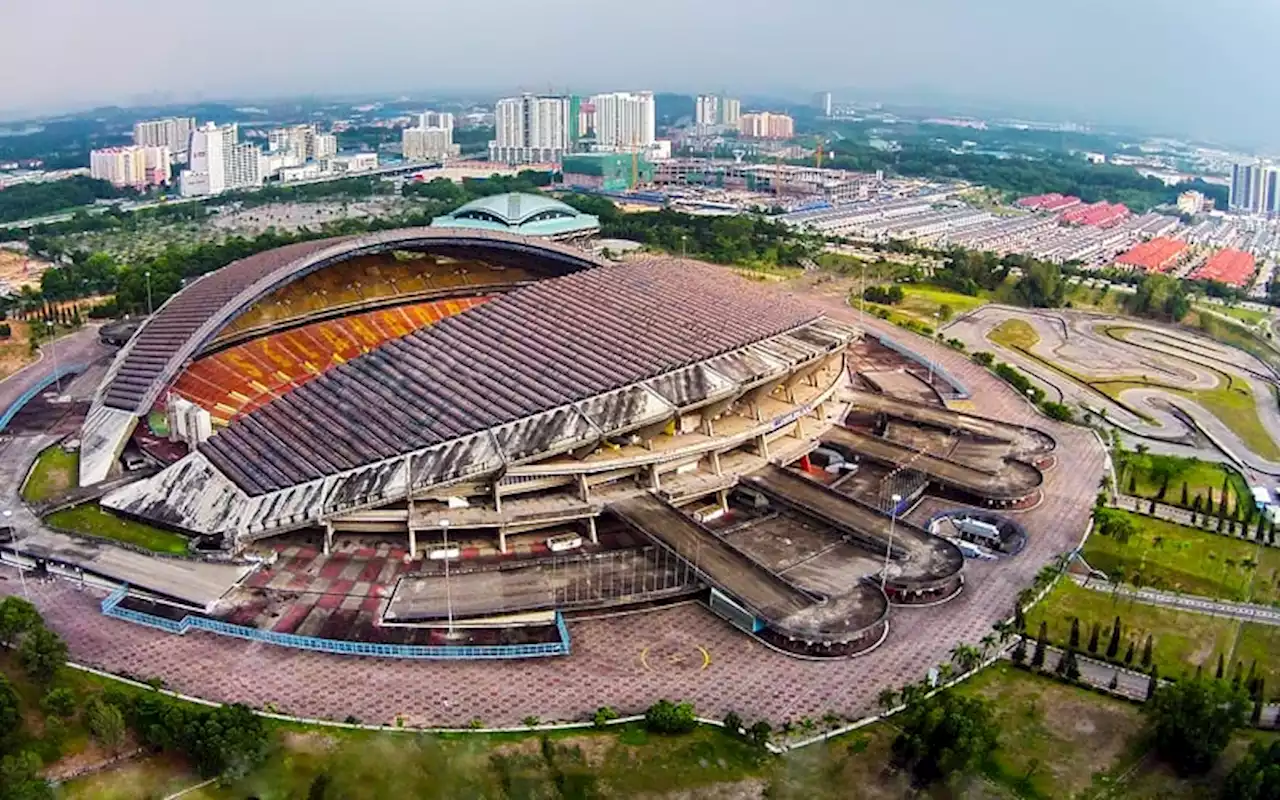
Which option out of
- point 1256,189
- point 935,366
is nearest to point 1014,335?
point 935,366

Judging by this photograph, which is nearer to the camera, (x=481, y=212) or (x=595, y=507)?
(x=595, y=507)

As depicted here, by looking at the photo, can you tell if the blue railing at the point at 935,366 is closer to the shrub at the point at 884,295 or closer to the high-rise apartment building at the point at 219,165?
the shrub at the point at 884,295

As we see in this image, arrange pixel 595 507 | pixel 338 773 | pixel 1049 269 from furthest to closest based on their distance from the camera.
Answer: pixel 1049 269 → pixel 595 507 → pixel 338 773

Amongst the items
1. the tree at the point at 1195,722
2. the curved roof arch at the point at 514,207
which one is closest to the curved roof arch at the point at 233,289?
the curved roof arch at the point at 514,207

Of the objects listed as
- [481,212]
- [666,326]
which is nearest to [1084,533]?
[666,326]

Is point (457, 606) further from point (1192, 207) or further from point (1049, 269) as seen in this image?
point (1192, 207)

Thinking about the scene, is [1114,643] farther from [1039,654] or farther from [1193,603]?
[1193,603]

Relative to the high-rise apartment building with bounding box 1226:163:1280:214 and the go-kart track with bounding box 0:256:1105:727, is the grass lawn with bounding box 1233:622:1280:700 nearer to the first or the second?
the go-kart track with bounding box 0:256:1105:727
